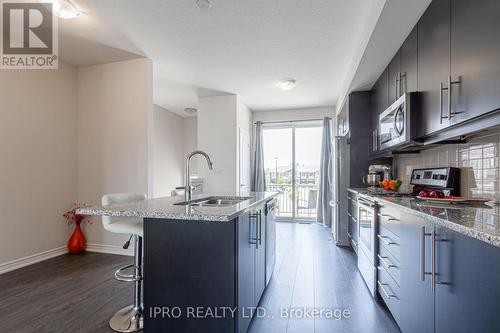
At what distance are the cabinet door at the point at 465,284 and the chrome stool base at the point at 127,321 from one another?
5.96ft

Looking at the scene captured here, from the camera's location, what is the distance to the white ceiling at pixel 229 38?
7.15 ft

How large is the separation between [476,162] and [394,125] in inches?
27.1

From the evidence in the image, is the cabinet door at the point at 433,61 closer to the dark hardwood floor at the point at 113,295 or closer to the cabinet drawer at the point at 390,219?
the cabinet drawer at the point at 390,219

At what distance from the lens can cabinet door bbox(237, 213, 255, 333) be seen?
1378mm

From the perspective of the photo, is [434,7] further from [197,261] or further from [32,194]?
[32,194]

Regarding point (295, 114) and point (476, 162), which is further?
point (295, 114)

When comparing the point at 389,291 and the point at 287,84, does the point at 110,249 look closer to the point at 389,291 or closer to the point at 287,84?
the point at 389,291

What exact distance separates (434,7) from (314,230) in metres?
3.91

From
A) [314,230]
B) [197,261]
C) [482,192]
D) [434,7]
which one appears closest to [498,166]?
[482,192]

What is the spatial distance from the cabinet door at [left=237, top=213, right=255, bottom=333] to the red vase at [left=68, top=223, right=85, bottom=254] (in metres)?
2.83

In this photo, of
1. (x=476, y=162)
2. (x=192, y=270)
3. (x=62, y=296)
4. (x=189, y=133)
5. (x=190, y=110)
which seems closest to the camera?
(x=192, y=270)

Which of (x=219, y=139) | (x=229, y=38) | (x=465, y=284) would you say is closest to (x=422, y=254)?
(x=465, y=284)

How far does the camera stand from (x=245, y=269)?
1.48 m

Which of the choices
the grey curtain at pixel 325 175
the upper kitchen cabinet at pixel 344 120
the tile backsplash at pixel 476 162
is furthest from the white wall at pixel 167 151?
the tile backsplash at pixel 476 162
